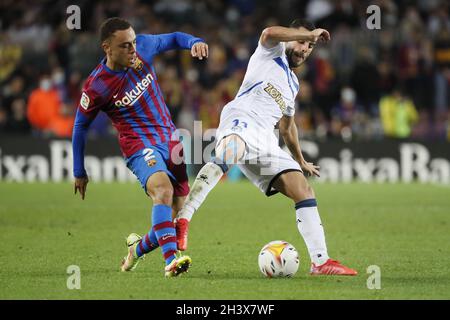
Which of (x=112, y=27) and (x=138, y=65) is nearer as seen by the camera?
(x=112, y=27)

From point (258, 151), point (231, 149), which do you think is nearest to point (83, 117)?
point (231, 149)

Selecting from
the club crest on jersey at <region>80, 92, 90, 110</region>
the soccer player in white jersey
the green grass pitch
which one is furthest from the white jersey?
the green grass pitch

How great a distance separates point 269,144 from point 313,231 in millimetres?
861

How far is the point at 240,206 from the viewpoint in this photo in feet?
51.8

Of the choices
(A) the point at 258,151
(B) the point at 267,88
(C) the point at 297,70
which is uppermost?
(C) the point at 297,70

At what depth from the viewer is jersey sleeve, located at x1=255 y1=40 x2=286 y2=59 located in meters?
8.41

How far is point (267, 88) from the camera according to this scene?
28.2 ft

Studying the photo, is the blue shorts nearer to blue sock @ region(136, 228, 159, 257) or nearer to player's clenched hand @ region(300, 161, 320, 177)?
blue sock @ region(136, 228, 159, 257)

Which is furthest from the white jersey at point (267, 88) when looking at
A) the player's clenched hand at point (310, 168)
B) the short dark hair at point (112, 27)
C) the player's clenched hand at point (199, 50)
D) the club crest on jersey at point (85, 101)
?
the club crest on jersey at point (85, 101)

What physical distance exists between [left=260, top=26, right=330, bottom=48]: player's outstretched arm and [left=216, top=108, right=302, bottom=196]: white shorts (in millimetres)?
734

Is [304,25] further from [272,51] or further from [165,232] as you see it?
[165,232]

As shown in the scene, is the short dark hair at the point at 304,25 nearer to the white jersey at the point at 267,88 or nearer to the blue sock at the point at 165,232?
the white jersey at the point at 267,88

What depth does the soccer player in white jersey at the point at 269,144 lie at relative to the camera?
823 cm

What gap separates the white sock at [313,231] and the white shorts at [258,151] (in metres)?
0.33
